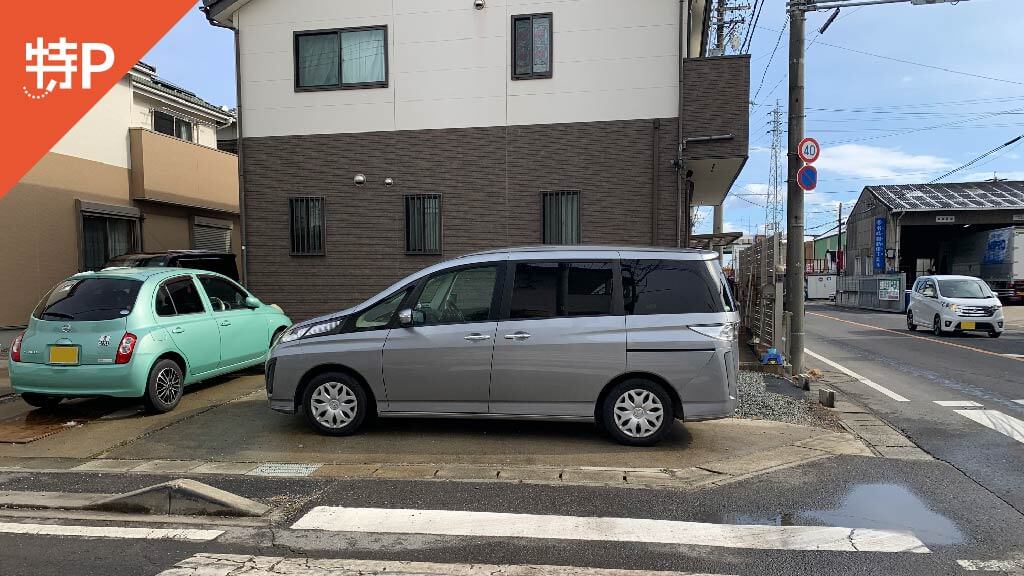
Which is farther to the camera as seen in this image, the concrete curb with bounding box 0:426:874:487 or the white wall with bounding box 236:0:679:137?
the white wall with bounding box 236:0:679:137

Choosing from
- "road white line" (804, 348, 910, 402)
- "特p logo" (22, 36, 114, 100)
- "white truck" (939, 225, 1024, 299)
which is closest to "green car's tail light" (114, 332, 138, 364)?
"road white line" (804, 348, 910, 402)

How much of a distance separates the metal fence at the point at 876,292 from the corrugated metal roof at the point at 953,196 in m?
4.21

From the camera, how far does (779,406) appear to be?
7.12 metres

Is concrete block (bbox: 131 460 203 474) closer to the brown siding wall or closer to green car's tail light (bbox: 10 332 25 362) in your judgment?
green car's tail light (bbox: 10 332 25 362)

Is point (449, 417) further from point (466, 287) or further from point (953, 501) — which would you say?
point (953, 501)

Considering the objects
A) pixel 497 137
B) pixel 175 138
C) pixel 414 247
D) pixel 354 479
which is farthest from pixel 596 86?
pixel 175 138

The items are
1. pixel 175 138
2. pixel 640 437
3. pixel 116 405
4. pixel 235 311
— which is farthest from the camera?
pixel 175 138

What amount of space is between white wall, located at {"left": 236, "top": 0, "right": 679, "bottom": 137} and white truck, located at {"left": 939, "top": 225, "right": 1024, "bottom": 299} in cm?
2849

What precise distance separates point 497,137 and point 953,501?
9.32 m

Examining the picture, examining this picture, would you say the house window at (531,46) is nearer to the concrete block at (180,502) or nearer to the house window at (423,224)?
the house window at (423,224)

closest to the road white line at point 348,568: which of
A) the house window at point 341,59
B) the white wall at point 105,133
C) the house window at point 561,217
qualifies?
the house window at point 561,217

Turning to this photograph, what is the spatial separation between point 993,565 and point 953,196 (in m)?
37.4

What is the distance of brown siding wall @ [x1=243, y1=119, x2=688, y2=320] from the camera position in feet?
37.5

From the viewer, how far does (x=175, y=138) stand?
15969mm
